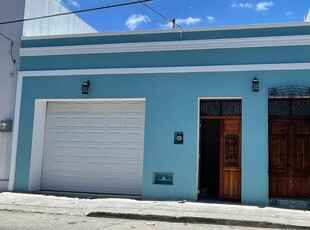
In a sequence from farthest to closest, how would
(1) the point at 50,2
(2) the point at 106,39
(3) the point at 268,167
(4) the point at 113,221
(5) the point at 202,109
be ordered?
1. (1) the point at 50,2
2. (2) the point at 106,39
3. (5) the point at 202,109
4. (3) the point at 268,167
5. (4) the point at 113,221

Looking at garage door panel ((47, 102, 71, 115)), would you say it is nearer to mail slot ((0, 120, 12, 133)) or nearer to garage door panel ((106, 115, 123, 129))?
mail slot ((0, 120, 12, 133))

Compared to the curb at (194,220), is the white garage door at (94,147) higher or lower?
higher

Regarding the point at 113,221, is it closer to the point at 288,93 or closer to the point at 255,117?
the point at 255,117

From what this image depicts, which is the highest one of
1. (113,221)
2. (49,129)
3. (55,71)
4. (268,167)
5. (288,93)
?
(55,71)

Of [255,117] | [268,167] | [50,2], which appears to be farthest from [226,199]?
[50,2]

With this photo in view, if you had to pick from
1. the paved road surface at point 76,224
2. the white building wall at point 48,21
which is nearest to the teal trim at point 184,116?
the paved road surface at point 76,224

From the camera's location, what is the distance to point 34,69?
42.2ft

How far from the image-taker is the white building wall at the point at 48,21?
44.1 feet

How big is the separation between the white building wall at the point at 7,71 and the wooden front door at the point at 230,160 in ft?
22.4

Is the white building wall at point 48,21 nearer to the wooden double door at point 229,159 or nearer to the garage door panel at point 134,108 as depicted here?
the garage door panel at point 134,108

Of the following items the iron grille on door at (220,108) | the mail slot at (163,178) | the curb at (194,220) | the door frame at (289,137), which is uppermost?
the iron grille on door at (220,108)

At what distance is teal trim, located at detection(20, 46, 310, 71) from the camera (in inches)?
429

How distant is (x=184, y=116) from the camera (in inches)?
448

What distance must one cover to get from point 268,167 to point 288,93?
2094mm
